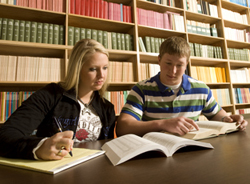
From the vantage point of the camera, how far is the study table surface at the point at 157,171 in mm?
314

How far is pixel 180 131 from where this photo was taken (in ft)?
2.35

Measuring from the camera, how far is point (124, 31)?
2260mm

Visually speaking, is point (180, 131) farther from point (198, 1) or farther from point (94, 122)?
point (198, 1)

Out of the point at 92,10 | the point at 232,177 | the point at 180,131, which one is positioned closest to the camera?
the point at 232,177

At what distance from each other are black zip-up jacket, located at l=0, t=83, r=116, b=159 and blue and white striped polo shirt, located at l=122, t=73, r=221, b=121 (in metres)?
0.19

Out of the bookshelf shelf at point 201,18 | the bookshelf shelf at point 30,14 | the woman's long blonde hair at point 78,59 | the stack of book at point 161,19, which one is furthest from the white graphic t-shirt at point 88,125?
the bookshelf shelf at point 201,18

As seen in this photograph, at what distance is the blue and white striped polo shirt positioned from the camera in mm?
1120

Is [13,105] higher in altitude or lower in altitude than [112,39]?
lower

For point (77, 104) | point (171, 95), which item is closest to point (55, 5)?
point (77, 104)

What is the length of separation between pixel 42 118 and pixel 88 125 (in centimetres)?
28

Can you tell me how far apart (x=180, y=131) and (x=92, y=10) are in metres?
1.78

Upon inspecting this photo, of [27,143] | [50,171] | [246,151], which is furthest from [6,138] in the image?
[246,151]

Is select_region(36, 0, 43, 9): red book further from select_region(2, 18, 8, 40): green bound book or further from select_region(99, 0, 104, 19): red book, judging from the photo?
select_region(99, 0, 104, 19): red book

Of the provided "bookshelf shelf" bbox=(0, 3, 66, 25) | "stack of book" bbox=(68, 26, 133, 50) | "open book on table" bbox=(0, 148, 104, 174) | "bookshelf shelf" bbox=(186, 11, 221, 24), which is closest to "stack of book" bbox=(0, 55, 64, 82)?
"stack of book" bbox=(68, 26, 133, 50)
